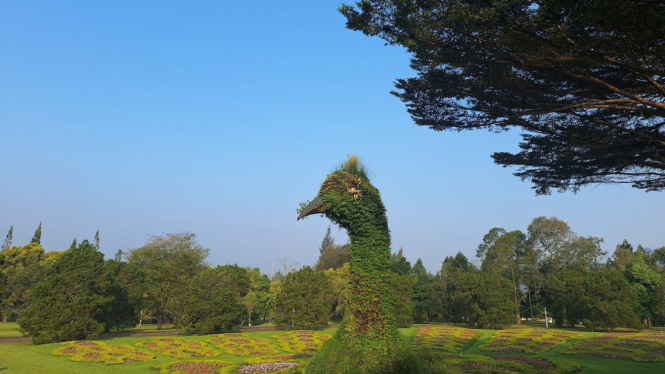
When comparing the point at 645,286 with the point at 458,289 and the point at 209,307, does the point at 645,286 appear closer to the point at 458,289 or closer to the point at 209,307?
the point at 458,289

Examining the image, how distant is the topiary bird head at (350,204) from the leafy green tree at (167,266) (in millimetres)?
27158

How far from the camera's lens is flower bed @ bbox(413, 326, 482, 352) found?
21641 mm

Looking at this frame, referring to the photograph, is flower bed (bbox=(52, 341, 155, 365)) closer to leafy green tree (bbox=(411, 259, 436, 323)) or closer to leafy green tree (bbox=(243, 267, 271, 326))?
leafy green tree (bbox=(243, 267, 271, 326))

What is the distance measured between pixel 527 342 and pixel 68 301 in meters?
28.0

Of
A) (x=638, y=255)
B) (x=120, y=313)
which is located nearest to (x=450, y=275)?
(x=638, y=255)

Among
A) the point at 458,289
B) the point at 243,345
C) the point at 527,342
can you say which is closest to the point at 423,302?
the point at 458,289

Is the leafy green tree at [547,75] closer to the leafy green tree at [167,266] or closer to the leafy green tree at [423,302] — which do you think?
the leafy green tree at [167,266]

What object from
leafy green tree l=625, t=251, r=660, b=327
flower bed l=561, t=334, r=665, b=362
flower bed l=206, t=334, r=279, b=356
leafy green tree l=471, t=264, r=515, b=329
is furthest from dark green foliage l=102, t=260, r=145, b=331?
leafy green tree l=625, t=251, r=660, b=327

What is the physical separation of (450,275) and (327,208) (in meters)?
44.5

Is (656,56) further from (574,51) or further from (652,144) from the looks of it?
(652,144)

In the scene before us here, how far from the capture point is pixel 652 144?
32.2 ft

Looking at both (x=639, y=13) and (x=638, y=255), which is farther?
(x=638, y=255)

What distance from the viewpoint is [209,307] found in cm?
2841

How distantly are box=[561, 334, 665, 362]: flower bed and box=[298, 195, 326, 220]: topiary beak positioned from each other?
60.5 feet
